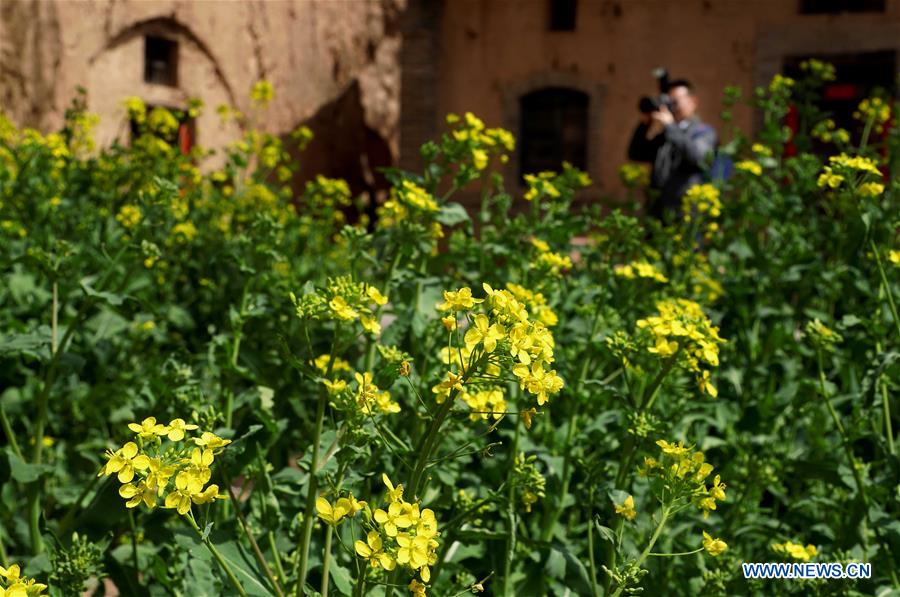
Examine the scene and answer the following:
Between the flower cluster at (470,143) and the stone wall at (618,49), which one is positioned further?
the stone wall at (618,49)

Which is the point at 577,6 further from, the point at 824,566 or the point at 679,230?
the point at 824,566

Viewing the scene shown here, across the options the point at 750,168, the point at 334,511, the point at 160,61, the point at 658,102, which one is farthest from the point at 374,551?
the point at 160,61

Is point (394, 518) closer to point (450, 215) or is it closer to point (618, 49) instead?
point (450, 215)

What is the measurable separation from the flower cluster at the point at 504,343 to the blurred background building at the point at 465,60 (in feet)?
32.9

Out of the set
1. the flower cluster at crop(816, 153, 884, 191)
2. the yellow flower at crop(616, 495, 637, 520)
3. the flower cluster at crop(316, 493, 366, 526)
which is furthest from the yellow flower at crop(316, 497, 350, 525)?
the flower cluster at crop(816, 153, 884, 191)

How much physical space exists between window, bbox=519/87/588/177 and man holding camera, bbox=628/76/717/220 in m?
6.28

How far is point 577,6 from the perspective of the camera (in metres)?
13.1

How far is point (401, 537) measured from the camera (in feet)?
4.89

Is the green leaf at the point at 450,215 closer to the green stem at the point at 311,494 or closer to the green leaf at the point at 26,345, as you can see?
the green stem at the point at 311,494

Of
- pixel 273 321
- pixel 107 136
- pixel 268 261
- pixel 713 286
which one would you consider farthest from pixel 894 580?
pixel 107 136

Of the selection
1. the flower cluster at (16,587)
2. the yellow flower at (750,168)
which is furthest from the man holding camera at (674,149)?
the flower cluster at (16,587)

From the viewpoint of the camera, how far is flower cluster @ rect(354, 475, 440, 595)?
148 cm

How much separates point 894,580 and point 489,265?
1464 mm

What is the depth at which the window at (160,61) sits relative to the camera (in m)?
12.0
